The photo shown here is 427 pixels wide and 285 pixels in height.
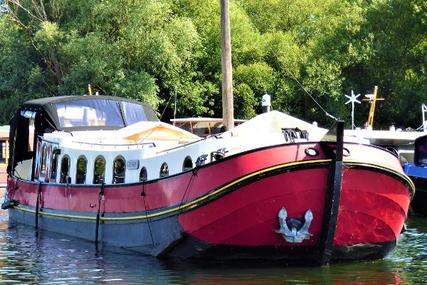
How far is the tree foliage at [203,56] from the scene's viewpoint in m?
48.1

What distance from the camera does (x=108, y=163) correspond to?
18156 mm

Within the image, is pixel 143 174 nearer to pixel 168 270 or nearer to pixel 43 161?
pixel 168 270

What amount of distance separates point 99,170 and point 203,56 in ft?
124

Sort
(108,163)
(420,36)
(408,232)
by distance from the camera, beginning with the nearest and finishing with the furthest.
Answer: (108,163)
(408,232)
(420,36)

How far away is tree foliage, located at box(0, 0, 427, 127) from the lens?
48125 mm

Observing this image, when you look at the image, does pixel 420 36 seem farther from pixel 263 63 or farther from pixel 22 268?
pixel 22 268

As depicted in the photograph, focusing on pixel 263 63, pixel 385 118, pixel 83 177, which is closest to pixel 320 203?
pixel 83 177

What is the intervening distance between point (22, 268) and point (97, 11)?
33.1 meters

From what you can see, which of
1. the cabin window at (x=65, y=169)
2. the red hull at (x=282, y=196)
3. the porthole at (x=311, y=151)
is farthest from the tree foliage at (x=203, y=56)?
the porthole at (x=311, y=151)

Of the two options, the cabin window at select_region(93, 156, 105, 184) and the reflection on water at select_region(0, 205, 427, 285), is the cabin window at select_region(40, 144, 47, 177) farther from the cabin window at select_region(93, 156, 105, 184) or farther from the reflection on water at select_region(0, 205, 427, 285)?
the reflection on water at select_region(0, 205, 427, 285)

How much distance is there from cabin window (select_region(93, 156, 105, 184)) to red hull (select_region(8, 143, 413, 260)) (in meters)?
3.19

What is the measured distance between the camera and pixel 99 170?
18.8 m

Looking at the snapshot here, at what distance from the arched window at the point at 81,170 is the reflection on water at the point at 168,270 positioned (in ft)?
5.71

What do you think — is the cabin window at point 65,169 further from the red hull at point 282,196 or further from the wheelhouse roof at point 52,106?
the red hull at point 282,196
